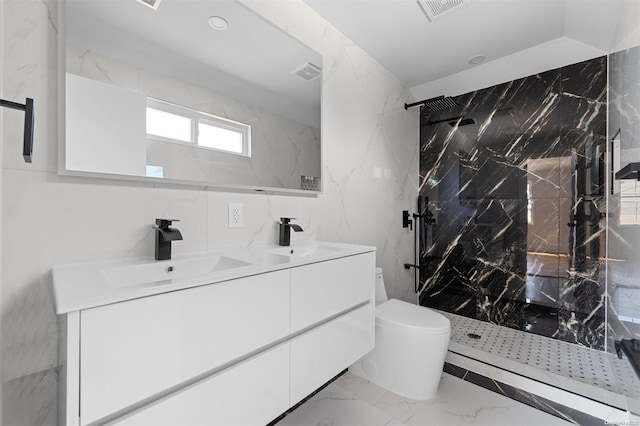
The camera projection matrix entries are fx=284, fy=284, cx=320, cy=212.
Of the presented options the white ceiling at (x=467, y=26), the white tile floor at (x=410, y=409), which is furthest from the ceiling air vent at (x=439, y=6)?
the white tile floor at (x=410, y=409)

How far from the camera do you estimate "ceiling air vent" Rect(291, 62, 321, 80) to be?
1.78 metres

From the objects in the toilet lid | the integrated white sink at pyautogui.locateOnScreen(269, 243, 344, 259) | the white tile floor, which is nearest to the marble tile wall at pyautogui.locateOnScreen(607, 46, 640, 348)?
the white tile floor

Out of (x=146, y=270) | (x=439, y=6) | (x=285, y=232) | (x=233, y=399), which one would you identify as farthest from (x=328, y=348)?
(x=439, y=6)

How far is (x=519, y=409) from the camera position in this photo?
64.7 inches

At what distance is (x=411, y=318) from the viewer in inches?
72.1

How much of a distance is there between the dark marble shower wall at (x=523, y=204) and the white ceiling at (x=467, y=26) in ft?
1.34

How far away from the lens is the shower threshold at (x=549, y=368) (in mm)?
1596

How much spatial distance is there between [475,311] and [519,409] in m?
1.23

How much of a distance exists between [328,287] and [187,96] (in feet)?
3.57

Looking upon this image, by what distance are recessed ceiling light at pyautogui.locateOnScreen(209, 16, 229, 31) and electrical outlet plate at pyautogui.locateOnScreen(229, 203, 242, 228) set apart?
2.83ft

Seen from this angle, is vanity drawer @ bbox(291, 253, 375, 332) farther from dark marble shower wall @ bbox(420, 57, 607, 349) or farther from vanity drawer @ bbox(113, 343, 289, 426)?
dark marble shower wall @ bbox(420, 57, 607, 349)

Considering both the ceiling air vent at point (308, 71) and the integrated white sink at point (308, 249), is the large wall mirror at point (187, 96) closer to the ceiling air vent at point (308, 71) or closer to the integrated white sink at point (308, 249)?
the ceiling air vent at point (308, 71)

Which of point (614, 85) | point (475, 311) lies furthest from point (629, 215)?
point (475, 311)

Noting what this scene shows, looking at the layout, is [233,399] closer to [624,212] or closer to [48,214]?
[48,214]
